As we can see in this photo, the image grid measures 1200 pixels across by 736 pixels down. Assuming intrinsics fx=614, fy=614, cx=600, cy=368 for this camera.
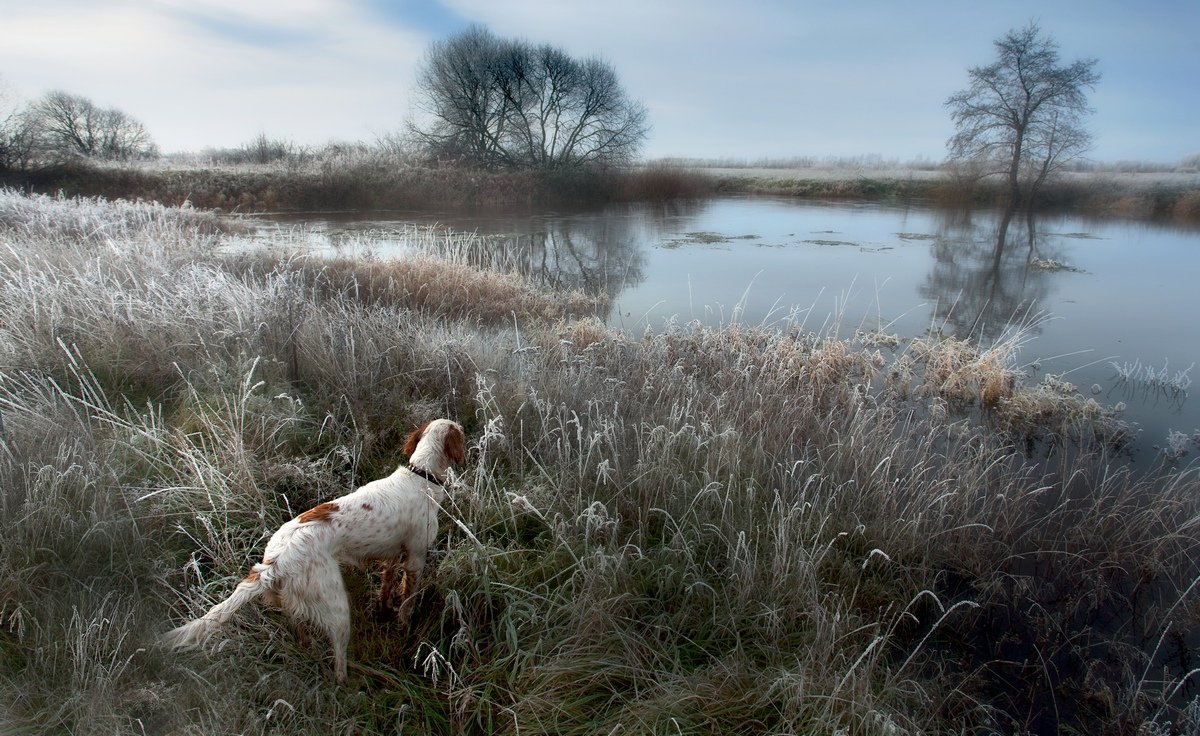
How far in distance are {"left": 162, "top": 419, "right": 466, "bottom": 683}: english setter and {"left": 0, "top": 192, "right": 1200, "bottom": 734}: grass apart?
5.8 inches

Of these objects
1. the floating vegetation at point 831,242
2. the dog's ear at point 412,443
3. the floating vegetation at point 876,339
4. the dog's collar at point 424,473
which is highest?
the floating vegetation at point 831,242

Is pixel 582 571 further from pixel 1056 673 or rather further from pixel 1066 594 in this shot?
pixel 1066 594

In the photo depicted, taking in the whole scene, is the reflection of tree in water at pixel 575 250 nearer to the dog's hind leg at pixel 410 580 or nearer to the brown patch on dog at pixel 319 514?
the dog's hind leg at pixel 410 580

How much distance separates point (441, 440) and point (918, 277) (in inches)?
366

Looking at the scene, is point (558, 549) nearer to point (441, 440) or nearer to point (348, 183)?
point (441, 440)

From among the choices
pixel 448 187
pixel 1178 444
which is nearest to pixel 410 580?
pixel 1178 444

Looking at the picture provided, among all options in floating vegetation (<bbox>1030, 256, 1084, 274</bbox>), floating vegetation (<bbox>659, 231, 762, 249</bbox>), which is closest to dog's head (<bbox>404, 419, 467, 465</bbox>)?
floating vegetation (<bbox>659, 231, 762, 249</bbox>)

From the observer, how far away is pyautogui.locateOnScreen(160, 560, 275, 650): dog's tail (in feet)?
5.65

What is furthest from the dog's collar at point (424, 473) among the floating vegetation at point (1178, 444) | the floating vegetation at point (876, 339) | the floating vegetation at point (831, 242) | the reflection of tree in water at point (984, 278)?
the floating vegetation at point (831, 242)

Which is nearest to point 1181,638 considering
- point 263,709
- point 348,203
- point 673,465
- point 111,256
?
point 673,465

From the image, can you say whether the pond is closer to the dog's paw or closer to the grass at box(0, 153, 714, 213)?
the grass at box(0, 153, 714, 213)

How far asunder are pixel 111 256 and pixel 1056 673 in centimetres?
733

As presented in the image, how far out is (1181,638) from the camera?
2596mm

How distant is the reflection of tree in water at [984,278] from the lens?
7363 millimetres
